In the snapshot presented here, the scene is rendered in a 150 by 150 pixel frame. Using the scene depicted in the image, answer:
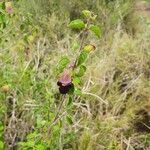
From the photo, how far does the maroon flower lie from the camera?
5.71ft

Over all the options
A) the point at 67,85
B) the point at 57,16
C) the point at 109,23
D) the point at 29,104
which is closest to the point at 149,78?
the point at 29,104

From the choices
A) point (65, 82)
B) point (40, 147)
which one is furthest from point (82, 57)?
point (40, 147)

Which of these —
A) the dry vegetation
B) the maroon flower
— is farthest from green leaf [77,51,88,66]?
the dry vegetation

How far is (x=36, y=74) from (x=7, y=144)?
51 cm

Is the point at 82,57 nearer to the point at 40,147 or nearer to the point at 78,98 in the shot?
the point at 40,147

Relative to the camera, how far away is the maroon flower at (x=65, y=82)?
1741 millimetres

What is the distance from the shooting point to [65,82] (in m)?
1.75

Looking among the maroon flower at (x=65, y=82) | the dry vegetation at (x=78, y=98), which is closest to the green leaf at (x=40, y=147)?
the dry vegetation at (x=78, y=98)

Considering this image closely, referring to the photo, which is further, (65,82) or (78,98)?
(78,98)

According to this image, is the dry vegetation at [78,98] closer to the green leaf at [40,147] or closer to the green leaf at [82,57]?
the green leaf at [40,147]

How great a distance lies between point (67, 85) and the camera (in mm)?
1750

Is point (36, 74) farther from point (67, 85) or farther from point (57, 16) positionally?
point (57, 16)

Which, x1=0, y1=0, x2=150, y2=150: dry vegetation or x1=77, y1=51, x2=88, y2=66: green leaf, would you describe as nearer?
x1=77, y1=51, x2=88, y2=66: green leaf

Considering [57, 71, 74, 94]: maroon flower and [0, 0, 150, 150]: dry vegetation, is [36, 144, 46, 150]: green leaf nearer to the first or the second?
[0, 0, 150, 150]: dry vegetation
